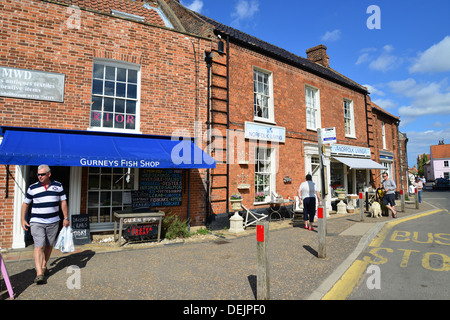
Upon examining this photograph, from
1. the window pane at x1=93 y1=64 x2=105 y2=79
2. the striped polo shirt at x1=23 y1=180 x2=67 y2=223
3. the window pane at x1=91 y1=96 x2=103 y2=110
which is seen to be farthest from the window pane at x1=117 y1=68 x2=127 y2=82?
the striped polo shirt at x1=23 y1=180 x2=67 y2=223

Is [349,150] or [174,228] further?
[349,150]

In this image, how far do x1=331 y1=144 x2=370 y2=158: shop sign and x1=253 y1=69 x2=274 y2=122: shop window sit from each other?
495 centimetres

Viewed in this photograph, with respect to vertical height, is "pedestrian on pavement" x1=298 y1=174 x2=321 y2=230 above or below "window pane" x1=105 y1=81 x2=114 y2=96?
below

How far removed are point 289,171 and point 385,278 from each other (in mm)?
6961

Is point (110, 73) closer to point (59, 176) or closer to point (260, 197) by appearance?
point (59, 176)

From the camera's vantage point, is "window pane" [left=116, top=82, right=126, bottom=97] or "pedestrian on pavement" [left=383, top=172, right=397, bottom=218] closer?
"window pane" [left=116, top=82, right=126, bottom=97]

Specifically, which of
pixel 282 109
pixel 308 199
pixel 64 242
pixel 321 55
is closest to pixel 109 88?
pixel 64 242

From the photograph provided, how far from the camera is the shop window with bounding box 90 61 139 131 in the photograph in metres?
7.38

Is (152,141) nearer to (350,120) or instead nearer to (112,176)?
(112,176)

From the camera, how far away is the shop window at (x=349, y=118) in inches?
604

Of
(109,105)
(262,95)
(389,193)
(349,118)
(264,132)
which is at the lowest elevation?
(389,193)

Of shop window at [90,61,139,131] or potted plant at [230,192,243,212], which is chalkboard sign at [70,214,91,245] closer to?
shop window at [90,61,139,131]

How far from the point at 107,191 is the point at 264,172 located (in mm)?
5781

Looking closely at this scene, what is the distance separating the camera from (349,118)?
15.5m
